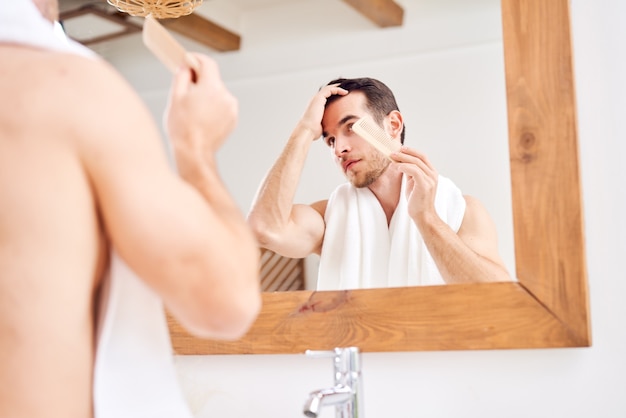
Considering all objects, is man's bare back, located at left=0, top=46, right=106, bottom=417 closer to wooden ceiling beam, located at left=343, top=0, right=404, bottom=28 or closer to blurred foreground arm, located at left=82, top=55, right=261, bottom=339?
blurred foreground arm, located at left=82, top=55, right=261, bottom=339

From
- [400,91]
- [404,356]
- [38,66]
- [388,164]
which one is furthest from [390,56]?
[38,66]

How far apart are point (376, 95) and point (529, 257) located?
35 centimetres

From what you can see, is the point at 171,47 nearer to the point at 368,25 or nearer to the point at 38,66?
the point at 38,66

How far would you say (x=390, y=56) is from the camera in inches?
49.8

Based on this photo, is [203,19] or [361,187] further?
[203,19]

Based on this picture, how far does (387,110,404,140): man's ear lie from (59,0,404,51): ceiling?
0.14 meters

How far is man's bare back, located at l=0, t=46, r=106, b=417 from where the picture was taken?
2.22ft

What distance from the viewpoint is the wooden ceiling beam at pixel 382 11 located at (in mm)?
1251

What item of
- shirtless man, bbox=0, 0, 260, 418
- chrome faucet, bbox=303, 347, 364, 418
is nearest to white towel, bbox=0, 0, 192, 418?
shirtless man, bbox=0, 0, 260, 418

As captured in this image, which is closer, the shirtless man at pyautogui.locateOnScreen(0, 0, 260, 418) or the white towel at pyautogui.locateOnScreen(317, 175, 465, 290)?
the shirtless man at pyautogui.locateOnScreen(0, 0, 260, 418)

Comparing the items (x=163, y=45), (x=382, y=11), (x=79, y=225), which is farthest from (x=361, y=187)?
(x=79, y=225)

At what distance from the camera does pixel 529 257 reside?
1136 millimetres

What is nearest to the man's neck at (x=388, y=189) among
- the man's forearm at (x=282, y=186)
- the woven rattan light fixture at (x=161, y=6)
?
the man's forearm at (x=282, y=186)

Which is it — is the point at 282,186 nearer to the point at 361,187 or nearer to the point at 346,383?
the point at 361,187
